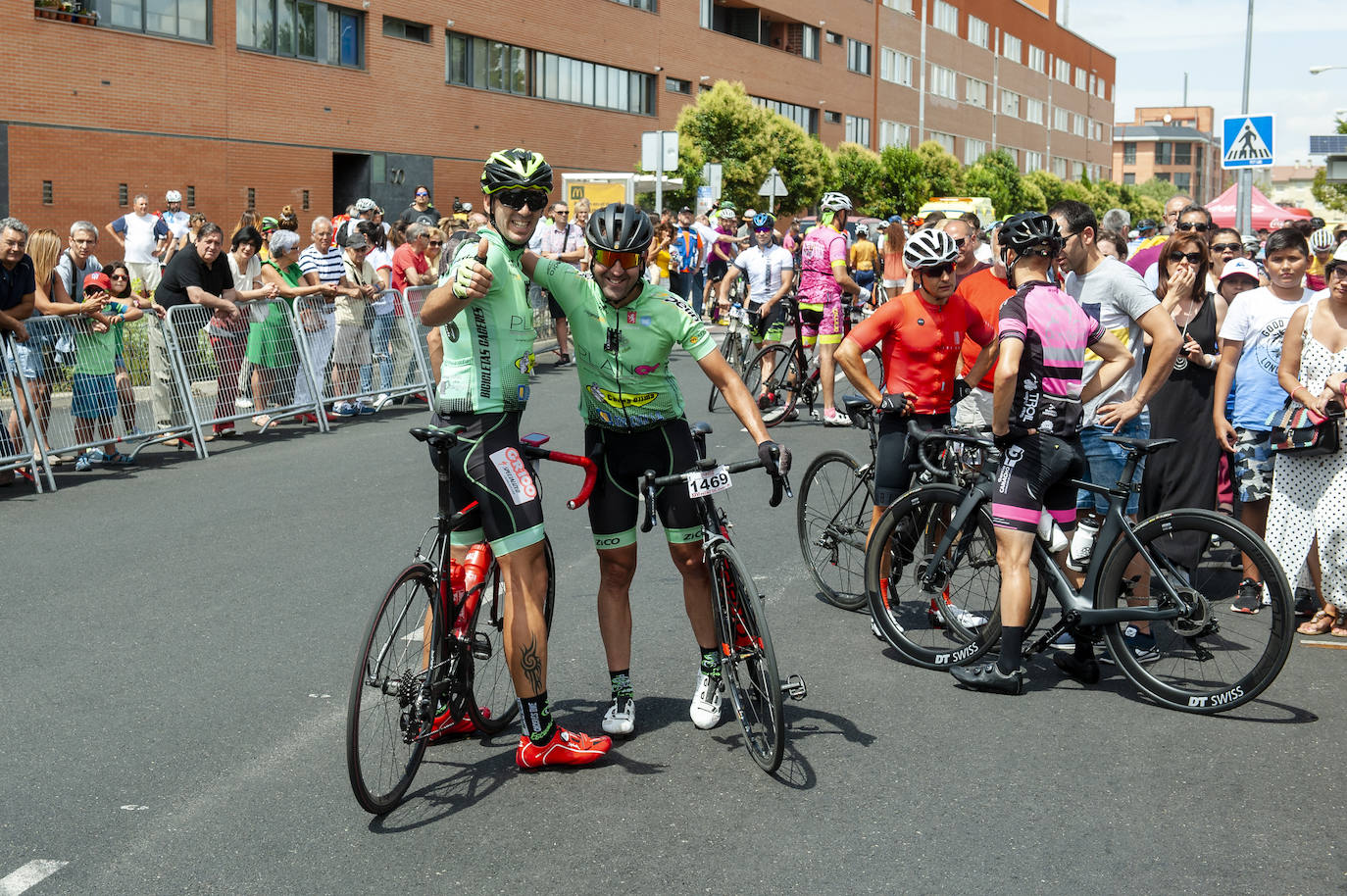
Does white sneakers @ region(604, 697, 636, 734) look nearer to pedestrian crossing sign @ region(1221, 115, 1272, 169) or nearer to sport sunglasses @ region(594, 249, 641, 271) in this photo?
sport sunglasses @ region(594, 249, 641, 271)

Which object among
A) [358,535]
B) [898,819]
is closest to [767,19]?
[358,535]

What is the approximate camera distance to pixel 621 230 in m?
4.98

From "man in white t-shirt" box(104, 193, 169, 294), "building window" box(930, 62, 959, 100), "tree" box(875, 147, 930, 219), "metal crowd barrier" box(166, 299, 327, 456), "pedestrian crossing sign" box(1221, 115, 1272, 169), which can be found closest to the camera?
"metal crowd barrier" box(166, 299, 327, 456)

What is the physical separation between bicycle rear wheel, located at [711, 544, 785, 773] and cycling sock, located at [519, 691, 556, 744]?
0.70 meters

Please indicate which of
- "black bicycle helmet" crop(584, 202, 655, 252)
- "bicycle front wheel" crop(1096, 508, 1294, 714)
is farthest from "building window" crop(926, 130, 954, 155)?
"black bicycle helmet" crop(584, 202, 655, 252)

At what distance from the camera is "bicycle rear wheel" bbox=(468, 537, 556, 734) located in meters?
5.20

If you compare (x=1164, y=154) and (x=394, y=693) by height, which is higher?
(x=1164, y=154)

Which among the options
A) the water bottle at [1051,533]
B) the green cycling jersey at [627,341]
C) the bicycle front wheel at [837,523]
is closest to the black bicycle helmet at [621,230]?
the green cycling jersey at [627,341]

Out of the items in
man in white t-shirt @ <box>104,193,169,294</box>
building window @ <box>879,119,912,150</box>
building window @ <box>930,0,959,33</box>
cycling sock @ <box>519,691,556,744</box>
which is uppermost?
building window @ <box>930,0,959,33</box>

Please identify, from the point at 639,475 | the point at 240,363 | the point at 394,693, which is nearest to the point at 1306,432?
the point at 639,475

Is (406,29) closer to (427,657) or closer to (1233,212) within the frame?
(1233,212)

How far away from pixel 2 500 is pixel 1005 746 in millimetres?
7622

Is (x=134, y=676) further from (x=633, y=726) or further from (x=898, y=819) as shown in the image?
(x=898, y=819)

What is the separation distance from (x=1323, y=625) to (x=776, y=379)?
299 inches
